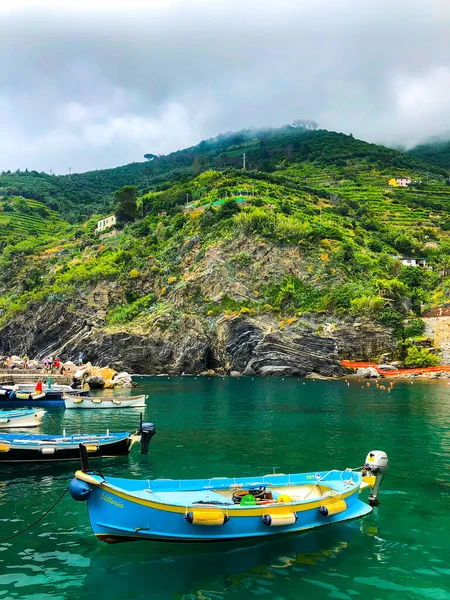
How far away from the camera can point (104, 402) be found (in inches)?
1768

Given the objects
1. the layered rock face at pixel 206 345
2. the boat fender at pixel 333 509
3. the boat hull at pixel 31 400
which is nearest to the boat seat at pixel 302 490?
the boat fender at pixel 333 509

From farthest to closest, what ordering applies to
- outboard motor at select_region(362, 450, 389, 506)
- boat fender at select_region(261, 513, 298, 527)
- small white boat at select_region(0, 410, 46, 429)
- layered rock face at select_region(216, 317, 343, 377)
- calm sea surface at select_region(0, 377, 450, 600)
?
layered rock face at select_region(216, 317, 343, 377), small white boat at select_region(0, 410, 46, 429), outboard motor at select_region(362, 450, 389, 506), boat fender at select_region(261, 513, 298, 527), calm sea surface at select_region(0, 377, 450, 600)

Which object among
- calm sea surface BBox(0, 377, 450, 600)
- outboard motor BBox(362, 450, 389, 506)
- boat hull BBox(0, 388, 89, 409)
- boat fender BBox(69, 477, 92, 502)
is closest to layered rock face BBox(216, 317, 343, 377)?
boat hull BBox(0, 388, 89, 409)

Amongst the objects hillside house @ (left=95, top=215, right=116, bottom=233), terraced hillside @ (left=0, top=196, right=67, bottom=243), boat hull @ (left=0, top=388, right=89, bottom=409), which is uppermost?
terraced hillside @ (left=0, top=196, right=67, bottom=243)

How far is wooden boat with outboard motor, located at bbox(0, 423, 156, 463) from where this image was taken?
74.4ft

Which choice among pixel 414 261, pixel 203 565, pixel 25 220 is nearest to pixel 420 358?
pixel 414 261

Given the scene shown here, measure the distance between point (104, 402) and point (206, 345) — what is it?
40903 millimetres

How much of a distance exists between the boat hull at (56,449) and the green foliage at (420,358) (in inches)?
2569

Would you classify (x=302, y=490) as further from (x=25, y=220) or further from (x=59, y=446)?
(x=25, y=220)

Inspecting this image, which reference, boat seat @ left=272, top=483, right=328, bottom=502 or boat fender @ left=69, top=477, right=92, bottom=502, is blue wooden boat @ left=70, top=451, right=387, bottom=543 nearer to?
boat fender @ left=69, top=477, right=92, bottom=502

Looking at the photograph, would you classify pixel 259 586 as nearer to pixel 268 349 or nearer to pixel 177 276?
pixel 268 349

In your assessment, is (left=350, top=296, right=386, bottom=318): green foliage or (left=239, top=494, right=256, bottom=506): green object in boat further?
(left=350, top=296, right=386, bottom=318): green foliage

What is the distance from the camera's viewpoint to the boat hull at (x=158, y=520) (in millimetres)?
12672

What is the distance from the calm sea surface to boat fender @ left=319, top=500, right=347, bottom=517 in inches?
32.5
